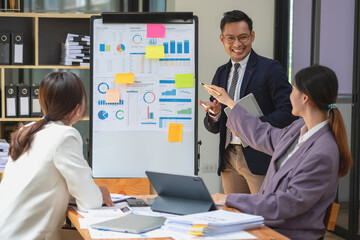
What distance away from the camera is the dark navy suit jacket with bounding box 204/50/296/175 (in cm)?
300

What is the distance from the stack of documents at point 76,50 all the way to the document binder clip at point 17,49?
375 mm

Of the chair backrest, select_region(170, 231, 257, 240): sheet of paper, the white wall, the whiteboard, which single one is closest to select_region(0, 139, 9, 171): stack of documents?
the whiteboard

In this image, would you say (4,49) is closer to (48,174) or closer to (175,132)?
(175,132)

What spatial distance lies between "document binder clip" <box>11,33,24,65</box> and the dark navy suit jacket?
2147 millimetres

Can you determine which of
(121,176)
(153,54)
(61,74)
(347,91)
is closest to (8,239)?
(61,74)

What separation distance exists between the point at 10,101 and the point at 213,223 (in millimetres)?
3221

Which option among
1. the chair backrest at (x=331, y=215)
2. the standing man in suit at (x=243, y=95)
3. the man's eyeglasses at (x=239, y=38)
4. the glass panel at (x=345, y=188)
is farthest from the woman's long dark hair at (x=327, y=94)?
the glass panel at (x=345, y=188)

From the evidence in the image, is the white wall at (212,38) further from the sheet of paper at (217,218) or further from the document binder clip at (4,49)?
the sheet of paper at (217,218)

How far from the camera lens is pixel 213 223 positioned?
177 cm

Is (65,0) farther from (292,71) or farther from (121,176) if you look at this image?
(121,176)

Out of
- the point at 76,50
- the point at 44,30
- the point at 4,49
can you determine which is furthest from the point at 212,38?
the point at 4,49

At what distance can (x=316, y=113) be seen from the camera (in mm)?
2111

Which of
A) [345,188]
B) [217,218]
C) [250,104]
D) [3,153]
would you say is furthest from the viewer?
[3,153]

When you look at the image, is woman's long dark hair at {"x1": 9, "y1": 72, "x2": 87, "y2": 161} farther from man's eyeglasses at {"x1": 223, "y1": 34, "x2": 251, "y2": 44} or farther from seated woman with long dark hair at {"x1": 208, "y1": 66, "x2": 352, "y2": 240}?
man's eyeglasses at {"x1": 223, "y1": 34, "x2": 251, "y2": 44}
